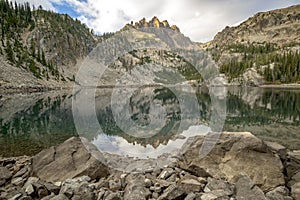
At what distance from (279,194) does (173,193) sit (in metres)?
3.02

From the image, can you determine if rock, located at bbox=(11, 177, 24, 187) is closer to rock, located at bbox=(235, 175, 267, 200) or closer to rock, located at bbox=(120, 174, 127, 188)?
rock, located at bbox=(120, 174, 127, 188)

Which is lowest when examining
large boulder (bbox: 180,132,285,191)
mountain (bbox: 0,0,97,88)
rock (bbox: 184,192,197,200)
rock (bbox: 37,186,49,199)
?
rock (bbox: 37,186,49,199)

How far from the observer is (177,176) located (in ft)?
26.1

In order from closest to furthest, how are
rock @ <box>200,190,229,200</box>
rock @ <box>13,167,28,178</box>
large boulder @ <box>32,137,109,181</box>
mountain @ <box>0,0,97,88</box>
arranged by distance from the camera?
rock @ <box>200,190,229,200</box>
large boulder @ <box>32,137,109,181</box>
rock @ <box>13,167,28,178</box>
mountain @ <box>0,0,97,88</box>

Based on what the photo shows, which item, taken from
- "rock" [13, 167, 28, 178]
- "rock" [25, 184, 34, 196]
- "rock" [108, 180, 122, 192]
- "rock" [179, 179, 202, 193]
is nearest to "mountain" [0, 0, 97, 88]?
"rock" [13, 167, 28, 178]

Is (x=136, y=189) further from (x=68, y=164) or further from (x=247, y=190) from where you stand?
(x=68, y=164)

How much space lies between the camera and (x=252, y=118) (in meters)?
26.3

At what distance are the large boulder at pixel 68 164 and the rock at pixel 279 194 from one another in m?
5.56

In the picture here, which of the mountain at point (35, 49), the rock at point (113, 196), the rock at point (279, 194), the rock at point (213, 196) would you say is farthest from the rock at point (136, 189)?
the mountain at point (35, 49)

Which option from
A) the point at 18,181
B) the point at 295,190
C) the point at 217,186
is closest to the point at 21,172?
the point at 18,181

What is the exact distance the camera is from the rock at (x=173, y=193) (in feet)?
20.5

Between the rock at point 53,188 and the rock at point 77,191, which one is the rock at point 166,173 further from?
the rock at point 53,188

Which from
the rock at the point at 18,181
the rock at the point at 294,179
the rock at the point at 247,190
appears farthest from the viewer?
the rock at the point at 18,181

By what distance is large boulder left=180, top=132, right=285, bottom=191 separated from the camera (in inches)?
279
